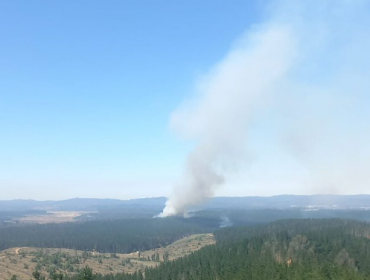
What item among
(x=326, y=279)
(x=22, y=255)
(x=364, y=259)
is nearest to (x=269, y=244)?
(x=364, y=259)

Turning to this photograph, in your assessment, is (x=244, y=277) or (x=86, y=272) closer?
(x=86, y=272)

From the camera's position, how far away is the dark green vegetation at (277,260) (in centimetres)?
11000

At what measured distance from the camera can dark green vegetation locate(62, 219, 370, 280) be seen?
361ft

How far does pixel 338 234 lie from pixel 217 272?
256 feet

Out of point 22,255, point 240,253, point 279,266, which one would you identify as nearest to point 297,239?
point 240,253

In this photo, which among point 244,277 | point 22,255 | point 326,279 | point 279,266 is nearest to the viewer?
point 326,279

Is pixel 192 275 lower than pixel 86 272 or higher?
lower

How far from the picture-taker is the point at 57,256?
197 metres

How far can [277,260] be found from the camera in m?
139

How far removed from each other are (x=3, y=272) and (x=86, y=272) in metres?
76.3

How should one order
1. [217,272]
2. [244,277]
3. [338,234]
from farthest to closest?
[338,234]
[217,272]
[244,277]

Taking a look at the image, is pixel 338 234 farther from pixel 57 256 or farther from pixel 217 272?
pixel 57 256

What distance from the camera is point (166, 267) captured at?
480 feet

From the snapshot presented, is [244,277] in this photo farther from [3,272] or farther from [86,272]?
[3,272]
